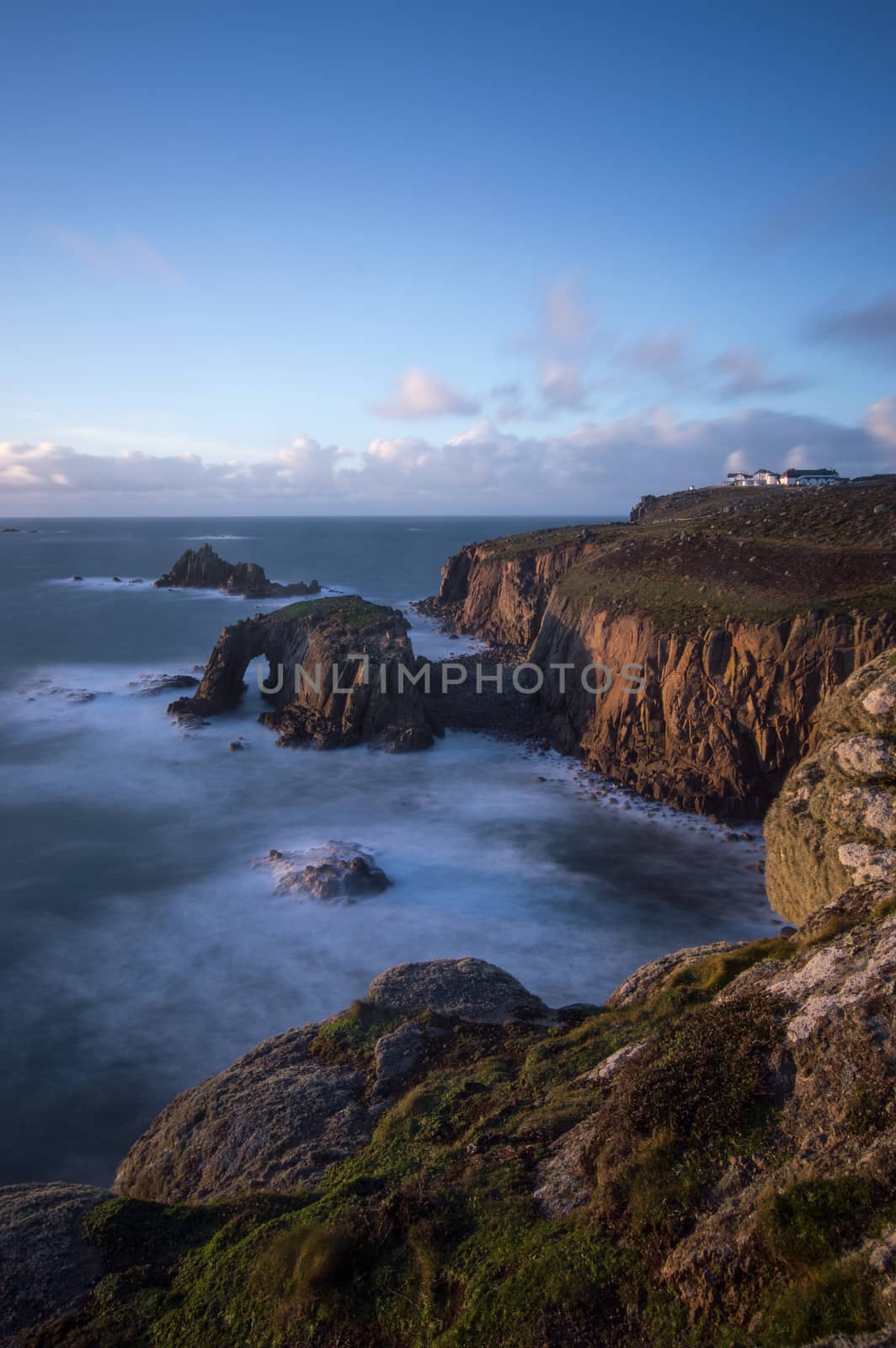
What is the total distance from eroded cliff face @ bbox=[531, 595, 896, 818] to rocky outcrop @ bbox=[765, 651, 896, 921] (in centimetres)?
1190

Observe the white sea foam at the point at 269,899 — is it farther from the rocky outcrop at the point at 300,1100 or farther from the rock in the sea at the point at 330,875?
the rocky outcrop at the point at 300,1100

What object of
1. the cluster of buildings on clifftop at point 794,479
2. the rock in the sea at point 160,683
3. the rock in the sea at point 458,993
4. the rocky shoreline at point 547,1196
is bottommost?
the rock in the sea at point 160,683

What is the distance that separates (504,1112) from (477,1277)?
10.7 feet

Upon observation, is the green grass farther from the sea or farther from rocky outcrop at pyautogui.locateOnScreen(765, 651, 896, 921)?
rocky outcrop at pyautogui.locateOnScreen(765, 651, 896, 921)

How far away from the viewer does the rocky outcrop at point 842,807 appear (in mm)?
13266

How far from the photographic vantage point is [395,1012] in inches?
545

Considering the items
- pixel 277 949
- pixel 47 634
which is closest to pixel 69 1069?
pixel 277 949

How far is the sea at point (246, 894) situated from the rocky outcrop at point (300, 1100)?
14.8 ft

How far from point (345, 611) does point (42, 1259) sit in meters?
40.6

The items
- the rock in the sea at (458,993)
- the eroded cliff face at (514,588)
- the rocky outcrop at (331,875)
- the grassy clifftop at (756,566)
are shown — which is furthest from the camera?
the eroded cliff face at (514,588)

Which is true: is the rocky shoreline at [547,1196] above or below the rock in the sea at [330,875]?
above

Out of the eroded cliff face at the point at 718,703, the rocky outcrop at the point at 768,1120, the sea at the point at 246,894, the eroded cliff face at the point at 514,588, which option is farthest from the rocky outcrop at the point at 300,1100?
the eroded cliff face at the point at 514,588

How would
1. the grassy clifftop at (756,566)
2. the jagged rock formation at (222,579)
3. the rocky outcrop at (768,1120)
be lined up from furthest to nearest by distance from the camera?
the jagged rock formation at (222,579) → the grassy clifftop at (756,566) → the rocky outcrop at (768,1120)

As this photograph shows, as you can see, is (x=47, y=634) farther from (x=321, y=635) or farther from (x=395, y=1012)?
(x=395, y=1012)
